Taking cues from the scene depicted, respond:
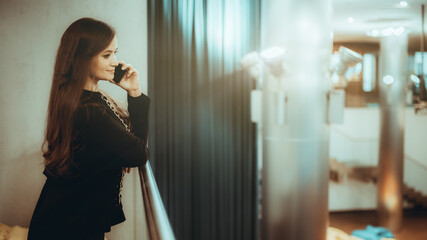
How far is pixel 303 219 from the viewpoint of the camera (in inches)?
92.4

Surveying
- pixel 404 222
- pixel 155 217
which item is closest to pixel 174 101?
pixel 155 217

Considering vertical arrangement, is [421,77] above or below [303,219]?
above

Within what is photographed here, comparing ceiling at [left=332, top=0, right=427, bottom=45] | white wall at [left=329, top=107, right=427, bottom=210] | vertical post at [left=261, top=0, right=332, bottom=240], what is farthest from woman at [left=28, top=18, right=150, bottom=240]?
white wall at [left=329, top=107, right=427, bottom=210]

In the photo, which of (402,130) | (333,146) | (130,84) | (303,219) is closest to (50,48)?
(130,84)

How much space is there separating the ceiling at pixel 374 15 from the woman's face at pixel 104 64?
3474 millimetres

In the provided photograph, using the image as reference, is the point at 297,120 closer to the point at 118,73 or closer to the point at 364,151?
the point at 118,73

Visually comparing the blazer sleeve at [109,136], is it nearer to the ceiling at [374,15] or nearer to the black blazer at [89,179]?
the black blazer at [89,179]

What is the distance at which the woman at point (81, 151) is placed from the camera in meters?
1.56

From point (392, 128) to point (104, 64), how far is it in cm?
500

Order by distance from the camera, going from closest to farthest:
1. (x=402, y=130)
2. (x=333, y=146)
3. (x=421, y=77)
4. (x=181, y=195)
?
(x=181, y=195) < (x=421, y=77) < (x=402, y=130) < (x=333, y=146)

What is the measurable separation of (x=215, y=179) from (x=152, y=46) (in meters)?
1.27

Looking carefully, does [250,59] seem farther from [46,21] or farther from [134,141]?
[46,21]

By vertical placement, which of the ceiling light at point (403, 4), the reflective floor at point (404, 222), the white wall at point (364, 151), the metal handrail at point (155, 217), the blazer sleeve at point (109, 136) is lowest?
the reflective floor at point (404, 222)

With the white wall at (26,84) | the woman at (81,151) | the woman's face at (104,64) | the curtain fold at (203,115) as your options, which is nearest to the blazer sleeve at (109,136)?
the woman at (81,151)
